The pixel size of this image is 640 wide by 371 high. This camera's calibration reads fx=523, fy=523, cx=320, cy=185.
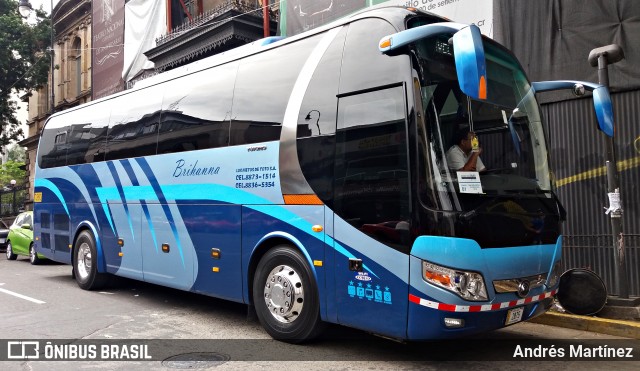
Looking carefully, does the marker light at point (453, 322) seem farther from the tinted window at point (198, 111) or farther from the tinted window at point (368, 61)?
the tinted window at point (198, 111)

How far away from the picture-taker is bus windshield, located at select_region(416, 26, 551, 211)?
4.82 meters

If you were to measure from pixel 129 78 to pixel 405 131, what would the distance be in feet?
61.2

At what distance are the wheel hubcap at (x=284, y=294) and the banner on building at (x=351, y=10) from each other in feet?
20.8

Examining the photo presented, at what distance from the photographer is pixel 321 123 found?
227 inches

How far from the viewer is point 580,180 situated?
8.50 m

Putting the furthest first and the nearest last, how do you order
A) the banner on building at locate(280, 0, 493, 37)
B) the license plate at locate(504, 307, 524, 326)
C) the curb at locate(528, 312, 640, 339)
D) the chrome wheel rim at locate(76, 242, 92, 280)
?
the chrome wheel rim at locate(76, 242, 92, 280) → the banner on building at locate(280, 0, 493, 37) → the curb at locate(528, 312, 640, 339) → the license plate at locate(504, 307, 524, 326)

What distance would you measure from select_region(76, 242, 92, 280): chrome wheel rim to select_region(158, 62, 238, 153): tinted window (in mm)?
3508

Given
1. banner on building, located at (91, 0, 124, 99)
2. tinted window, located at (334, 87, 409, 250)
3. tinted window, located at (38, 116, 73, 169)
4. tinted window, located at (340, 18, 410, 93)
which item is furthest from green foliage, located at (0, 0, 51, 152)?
tinted window, located at (334, 87, 409, 250)

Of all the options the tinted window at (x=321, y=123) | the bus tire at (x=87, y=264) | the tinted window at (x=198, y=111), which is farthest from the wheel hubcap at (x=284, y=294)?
the bus tire at (x=87, y=264)

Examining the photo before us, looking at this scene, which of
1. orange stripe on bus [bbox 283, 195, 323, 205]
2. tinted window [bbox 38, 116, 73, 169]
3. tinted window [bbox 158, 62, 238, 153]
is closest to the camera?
orange stripe on bus [bbox 283, 195, 323, 205]

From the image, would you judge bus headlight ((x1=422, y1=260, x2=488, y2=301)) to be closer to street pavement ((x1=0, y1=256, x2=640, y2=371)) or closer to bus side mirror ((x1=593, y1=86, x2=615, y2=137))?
street pavement ((x1=0, y1=256, x2=640, y2=371))

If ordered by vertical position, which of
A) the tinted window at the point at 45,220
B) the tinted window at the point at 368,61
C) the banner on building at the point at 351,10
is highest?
the banner on building at the point at 351,10

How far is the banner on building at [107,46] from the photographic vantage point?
72.5 ft

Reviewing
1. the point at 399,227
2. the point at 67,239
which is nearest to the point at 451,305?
the point at 399,227
